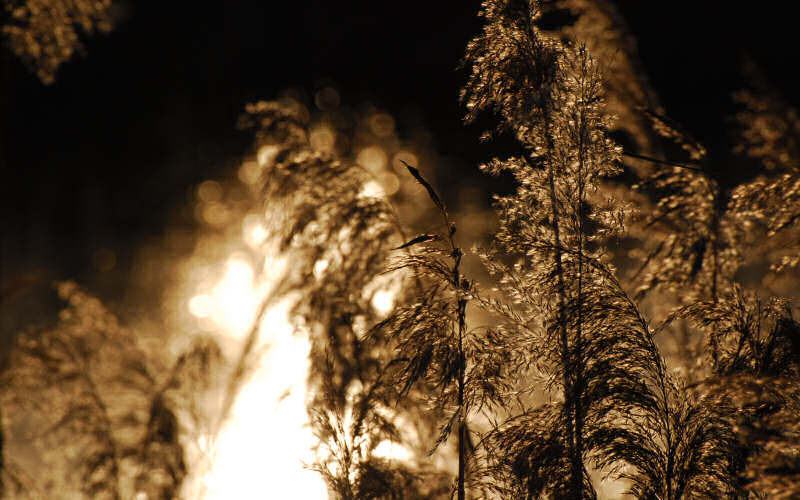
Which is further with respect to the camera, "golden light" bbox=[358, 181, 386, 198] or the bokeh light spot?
the bokeh light spot

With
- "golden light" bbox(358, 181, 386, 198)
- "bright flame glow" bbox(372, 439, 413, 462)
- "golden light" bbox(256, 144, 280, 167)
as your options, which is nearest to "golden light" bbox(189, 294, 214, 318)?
"golden light" bbox(256, 144, 280, 167)

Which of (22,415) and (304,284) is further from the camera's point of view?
(22,415)

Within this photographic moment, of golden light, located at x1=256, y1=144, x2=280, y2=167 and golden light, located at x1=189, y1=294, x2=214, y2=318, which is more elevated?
golden light, located at x1=189, y1=294, x2=214, y2=318

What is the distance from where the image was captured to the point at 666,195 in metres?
3.80

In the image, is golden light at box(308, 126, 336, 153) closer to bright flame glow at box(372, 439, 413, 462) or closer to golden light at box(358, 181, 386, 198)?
golden light at box(358, 181, 386, 198)

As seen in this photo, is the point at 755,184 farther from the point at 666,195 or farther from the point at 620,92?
the point at 620,92

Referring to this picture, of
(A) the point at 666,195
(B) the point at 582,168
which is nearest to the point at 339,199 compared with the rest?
(B) the point at 582,168

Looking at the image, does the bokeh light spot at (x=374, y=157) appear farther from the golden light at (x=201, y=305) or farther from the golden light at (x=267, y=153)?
the golden light at (x=201, y=305)

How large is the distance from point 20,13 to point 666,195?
6.76 m

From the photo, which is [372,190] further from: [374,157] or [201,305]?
[201,305]

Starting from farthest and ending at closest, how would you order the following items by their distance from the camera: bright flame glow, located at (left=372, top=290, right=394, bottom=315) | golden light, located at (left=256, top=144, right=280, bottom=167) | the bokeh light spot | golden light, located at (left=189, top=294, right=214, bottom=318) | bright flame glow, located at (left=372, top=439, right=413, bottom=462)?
golden light, located at (left=189, top=294, right=214, bottom=318)
the bokeh light spot
golden light, located at (left=256, top=144, right=280, bottom=167)
bright flame glow, located at (left=372, top=290, right=394, bottom=315)
bright flame glow, located at (left=372, top=439, right=413, bottom=462)

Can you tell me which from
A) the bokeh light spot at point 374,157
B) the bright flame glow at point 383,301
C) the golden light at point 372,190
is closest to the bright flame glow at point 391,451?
the bright flame glow at point 383,301

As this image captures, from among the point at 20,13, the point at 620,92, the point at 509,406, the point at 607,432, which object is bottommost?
the point at 607,432

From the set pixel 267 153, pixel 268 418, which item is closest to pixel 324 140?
pixel 267 153
